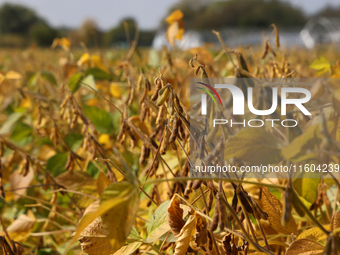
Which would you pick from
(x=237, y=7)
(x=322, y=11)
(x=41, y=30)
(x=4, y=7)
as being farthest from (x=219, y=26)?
(x=4, y=7)

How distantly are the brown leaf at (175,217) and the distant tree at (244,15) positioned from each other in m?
28.5

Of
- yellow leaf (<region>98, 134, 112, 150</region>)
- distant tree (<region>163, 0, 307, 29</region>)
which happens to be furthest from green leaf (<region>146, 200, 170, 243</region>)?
distant tree (<region>163, 0, 307, 29</region>)

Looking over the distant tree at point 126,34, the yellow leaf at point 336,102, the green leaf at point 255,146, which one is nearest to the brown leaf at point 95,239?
the green leaf at point 255,146

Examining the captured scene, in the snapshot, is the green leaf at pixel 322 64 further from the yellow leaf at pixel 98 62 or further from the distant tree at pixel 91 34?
the yellow leaf at pixel 98 62

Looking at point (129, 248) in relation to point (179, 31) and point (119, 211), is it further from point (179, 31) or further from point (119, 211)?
point (179, 31)

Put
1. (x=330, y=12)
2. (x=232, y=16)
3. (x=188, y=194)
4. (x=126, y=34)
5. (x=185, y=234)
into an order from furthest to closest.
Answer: (x=232, y=16)
(x=330, y=12)
(x=126, y=34)
(x=188, y=194)
(x=185, y=234)

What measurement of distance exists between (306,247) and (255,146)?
0.15 meters

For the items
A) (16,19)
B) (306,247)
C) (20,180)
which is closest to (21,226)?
(20,180)

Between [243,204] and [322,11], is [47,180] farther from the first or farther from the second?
[322,11]

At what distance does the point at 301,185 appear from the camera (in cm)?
42

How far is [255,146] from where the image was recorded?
298 millimetres

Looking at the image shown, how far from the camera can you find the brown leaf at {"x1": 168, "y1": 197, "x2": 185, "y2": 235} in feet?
1.29

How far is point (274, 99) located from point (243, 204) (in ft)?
0.55

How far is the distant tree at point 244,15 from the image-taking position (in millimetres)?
28705
